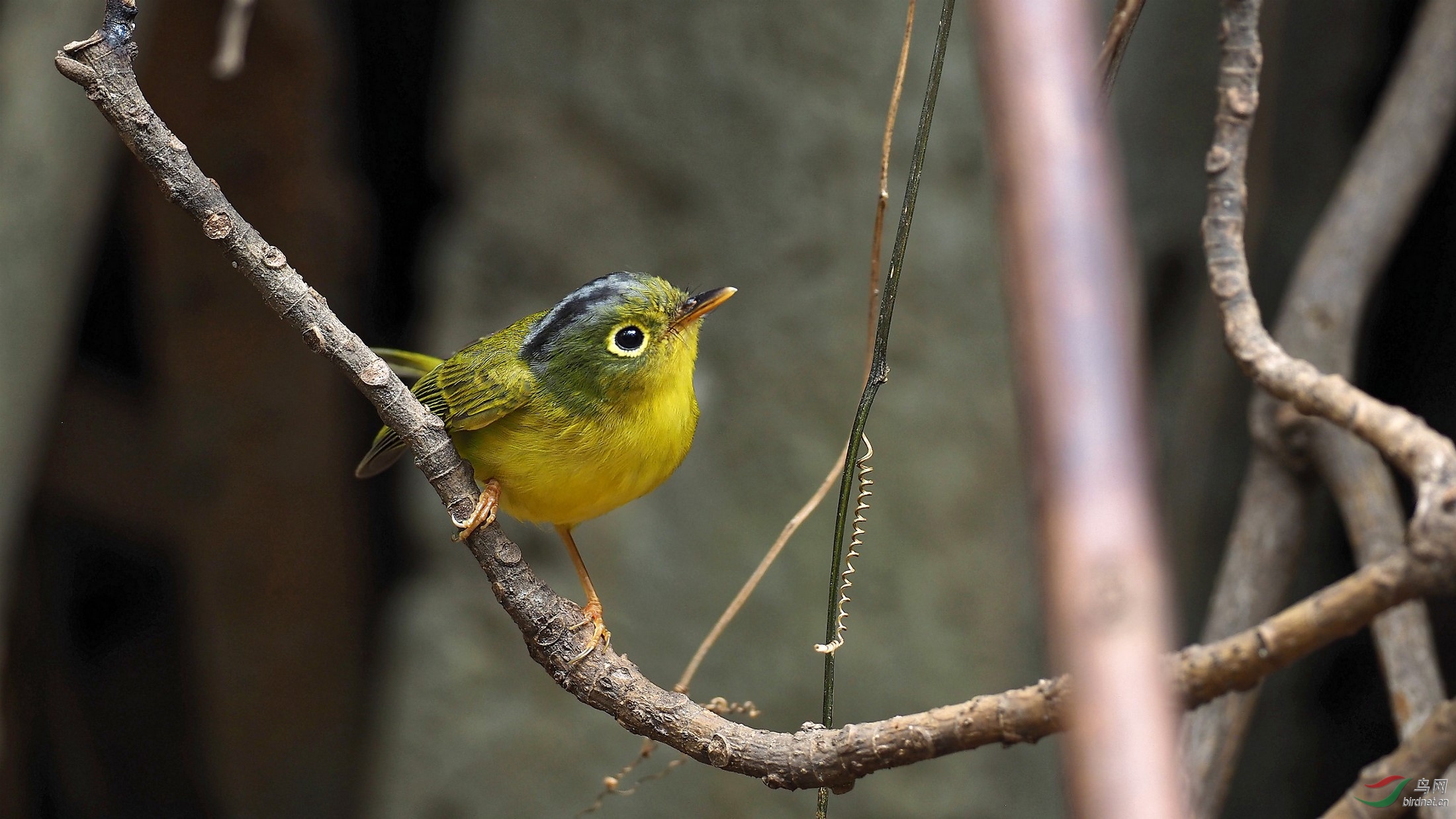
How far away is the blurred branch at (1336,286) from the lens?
8.86 ft

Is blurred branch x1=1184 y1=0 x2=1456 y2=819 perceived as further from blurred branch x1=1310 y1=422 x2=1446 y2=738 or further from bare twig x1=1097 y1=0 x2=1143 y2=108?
bare twig x1=1097 y1=0 x2=1143 y2=108

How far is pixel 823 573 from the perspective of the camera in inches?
139

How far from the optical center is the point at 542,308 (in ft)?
12.5

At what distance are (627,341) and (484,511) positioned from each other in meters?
0.49

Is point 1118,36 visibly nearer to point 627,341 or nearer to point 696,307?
point 696,307

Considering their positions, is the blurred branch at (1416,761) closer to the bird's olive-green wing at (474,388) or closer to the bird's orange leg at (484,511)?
the bird's orange leg at (484,511)

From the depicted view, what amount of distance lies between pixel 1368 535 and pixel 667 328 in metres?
1.60

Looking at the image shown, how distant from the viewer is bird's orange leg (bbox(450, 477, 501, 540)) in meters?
1.74

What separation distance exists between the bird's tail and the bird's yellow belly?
0.17 m

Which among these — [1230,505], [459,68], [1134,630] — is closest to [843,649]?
[1230,505]

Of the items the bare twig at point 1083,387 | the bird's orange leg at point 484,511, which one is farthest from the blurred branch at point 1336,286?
the bare twig at point 1083,387

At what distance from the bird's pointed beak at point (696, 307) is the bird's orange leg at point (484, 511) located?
469 mm

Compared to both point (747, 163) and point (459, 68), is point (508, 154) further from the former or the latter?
point (747, 163)

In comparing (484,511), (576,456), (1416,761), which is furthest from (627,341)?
(1416,761)
